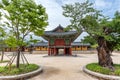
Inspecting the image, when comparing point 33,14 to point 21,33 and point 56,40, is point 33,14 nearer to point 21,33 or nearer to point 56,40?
point 21,33

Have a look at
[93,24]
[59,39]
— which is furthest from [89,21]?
[59,39]

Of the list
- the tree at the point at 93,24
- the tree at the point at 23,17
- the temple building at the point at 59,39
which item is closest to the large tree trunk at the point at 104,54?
the tree at the point at 93,24

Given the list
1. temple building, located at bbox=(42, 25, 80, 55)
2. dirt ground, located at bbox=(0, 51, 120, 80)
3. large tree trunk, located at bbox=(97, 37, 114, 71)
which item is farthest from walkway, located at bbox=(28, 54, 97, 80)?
temple building, located at bbox=(42, 25, 80, 55)

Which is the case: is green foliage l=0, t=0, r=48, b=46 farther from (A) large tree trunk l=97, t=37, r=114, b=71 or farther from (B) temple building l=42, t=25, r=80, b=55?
A: (B) temple building l=42, t=25, r=80, b=55

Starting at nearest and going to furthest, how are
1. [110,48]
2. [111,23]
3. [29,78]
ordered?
1. [29,78]
2. [111,23]
3. [110,48]

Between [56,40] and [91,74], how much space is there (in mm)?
21571

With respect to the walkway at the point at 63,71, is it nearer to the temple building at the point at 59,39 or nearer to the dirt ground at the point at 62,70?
the dirt ground at the point at 62,70

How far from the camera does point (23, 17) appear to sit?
33.0 feet

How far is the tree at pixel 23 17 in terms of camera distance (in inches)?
387

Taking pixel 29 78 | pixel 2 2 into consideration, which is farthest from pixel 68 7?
pixel 29 78

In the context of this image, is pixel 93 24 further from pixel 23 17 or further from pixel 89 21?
pixel 23 17

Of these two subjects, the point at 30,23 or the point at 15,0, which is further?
the point at 30,23

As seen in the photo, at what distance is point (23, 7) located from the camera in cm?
1000

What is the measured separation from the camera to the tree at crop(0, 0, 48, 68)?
984 centimetres
